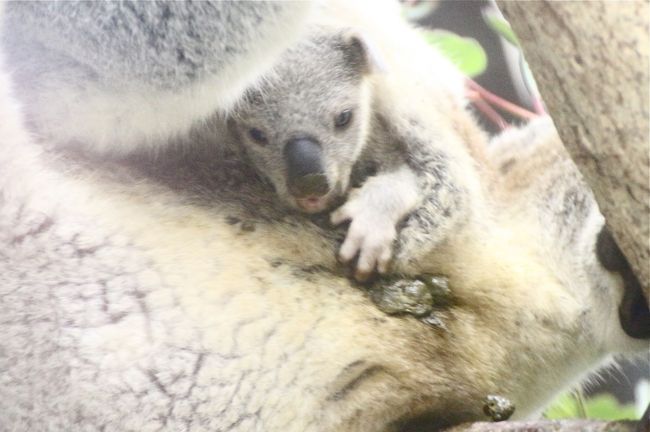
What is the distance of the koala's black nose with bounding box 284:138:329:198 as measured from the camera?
144cm

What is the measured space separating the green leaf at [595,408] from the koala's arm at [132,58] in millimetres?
985

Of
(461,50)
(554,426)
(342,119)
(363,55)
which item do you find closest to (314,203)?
(342,119)

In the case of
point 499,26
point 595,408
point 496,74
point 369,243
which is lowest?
point 595,408

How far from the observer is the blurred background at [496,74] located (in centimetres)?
208

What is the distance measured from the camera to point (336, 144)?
154 cm

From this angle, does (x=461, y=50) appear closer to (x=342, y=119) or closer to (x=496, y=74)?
(x=496, y=74)

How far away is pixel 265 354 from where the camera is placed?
1.39 meters

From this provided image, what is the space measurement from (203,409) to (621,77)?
789 millimetres

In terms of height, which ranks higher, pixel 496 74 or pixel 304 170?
pixel 496 74

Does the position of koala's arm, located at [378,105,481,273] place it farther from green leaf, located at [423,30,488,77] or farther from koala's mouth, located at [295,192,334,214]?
green leaf, located at [423,30,488,77]

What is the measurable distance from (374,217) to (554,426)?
448mm

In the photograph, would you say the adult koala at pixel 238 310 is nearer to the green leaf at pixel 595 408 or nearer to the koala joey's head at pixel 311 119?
the koala joey's head at pixel 311 119

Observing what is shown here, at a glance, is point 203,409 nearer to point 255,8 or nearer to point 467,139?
point 255,8

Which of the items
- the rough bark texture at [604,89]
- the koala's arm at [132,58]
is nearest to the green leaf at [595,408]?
the rough bark texture at [604,89]
